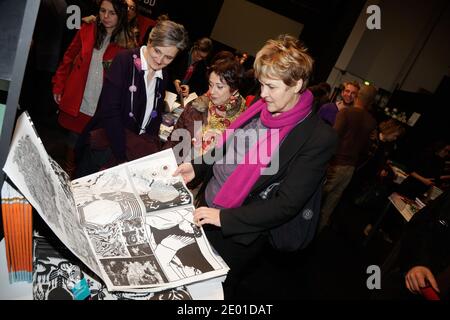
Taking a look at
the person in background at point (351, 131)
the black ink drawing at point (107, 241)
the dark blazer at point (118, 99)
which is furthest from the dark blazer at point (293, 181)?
the person in background at point (351, 131)

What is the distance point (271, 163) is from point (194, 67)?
2.81m

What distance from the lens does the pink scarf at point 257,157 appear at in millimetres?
1269

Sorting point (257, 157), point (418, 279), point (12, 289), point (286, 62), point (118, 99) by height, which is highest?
point (286, 62)

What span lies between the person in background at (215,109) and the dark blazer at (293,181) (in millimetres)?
952

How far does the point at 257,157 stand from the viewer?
1.31m

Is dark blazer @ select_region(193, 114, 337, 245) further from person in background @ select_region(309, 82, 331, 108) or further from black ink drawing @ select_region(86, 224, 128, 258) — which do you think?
person in background @ select_region(309, 82, 331, 108)

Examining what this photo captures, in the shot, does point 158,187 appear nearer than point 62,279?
No

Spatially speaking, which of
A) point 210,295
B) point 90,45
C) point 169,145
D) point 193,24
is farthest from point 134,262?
point 193,24

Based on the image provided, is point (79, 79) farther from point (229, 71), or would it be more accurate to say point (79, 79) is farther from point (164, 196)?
point (164, 196)

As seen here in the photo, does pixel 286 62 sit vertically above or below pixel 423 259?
above

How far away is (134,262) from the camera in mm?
912

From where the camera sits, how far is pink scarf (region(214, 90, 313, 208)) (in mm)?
1269

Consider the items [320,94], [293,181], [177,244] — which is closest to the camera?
[177,244]

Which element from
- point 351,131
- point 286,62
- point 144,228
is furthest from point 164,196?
point 351,131
